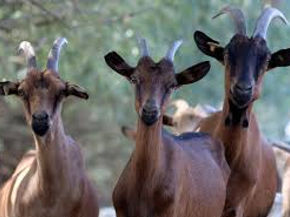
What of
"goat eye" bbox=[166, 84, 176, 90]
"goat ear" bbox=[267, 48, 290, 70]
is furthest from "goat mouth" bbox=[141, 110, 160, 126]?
"goat ear" bbox=[267, 48, 290, 70]

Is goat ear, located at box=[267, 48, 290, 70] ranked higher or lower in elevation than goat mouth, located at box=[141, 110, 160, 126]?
higher

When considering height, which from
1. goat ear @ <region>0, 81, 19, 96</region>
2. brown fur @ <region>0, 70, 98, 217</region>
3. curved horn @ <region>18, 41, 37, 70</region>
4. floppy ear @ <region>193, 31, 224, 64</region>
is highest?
curved horn @ <region>18, 41, 37, 70</region>

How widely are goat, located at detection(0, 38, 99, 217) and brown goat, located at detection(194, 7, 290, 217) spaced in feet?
4.77

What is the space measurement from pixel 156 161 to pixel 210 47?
6.34 ft

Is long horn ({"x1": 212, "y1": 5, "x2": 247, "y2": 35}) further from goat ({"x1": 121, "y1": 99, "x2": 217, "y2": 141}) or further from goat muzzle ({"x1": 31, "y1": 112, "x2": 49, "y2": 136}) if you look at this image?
goat ({"x1": 121, "y1": 99, "x2": 217, "y2": 141})

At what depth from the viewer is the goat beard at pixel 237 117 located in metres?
10.7

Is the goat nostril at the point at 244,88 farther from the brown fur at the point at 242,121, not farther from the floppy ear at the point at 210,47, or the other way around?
the floppy ear at the point at 210,47

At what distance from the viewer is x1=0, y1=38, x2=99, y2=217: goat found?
32.3 feet

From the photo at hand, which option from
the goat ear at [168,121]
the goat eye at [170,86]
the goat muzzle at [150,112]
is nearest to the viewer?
the goat muzzle at [150,112]

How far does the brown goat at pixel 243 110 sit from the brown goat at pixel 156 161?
0.43 m

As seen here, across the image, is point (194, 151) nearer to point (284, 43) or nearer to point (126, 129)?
point (126, 129)

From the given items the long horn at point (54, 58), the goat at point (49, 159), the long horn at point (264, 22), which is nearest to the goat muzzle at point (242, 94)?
the long horn at point (264, 22)

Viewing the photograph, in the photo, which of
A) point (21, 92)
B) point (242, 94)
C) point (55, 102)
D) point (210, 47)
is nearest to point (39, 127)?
point (55, 102)

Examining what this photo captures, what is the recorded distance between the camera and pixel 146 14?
62.8ft
